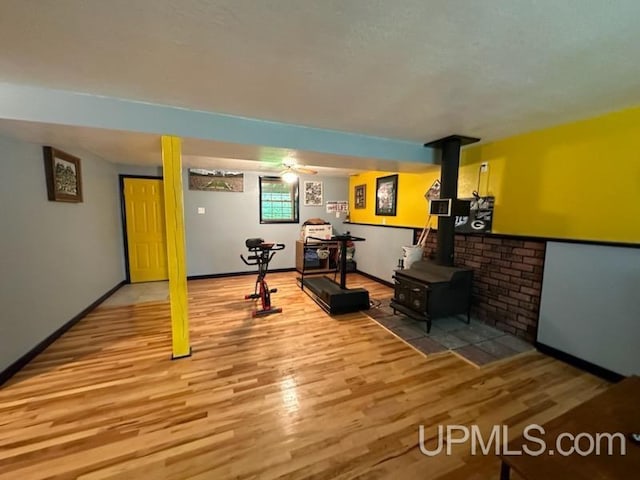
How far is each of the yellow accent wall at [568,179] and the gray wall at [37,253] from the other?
494 centimetres

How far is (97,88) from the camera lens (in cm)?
198

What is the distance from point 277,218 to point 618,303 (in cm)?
524

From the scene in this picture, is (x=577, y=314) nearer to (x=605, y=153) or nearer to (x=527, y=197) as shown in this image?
(x=527, y=197)

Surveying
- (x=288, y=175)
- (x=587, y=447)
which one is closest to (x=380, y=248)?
(x=288, y=175)

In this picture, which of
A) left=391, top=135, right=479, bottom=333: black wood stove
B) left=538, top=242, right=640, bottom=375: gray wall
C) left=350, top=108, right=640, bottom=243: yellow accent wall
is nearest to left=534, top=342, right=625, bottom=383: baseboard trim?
left=538, top=242, right=640, bottom=375: gray wall

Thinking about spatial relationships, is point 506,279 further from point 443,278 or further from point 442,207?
point 442,207

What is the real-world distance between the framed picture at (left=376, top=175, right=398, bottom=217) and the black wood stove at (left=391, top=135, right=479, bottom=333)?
152 cm

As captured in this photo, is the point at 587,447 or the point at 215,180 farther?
the point at 215,180

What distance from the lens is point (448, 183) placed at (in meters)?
3.26

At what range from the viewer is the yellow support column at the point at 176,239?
237 centimetres

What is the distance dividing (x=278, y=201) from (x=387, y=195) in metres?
2.42

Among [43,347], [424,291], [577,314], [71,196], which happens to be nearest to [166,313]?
[43,347]

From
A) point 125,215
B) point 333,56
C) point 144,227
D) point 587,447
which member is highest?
point 333,56

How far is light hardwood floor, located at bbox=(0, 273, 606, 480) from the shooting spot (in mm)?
1492
